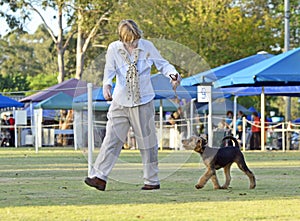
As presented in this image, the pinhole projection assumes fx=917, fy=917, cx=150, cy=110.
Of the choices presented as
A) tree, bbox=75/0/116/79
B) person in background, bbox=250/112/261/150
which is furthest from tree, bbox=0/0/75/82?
person in background, bbox=250/112/261/150

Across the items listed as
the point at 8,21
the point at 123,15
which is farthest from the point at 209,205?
the point at 8,21

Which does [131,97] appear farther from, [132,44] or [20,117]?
[20,117]

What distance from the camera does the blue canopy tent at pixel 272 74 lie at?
87.1 ft

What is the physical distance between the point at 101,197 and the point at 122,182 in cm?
255

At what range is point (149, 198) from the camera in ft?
34.5

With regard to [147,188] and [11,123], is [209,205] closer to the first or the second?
[147,188]

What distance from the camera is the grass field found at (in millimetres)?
8664

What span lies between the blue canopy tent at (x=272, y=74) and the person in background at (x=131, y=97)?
49.6 ft

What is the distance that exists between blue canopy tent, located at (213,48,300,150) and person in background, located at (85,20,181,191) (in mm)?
15129

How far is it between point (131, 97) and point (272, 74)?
615 inches

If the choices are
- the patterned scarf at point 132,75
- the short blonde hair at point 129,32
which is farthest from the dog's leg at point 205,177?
the short blonde hair at point 129,32

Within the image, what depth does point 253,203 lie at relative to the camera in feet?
32.4

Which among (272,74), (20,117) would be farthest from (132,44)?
(20,117)

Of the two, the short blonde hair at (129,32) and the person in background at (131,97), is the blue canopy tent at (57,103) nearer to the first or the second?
the person in background at (131,97)
